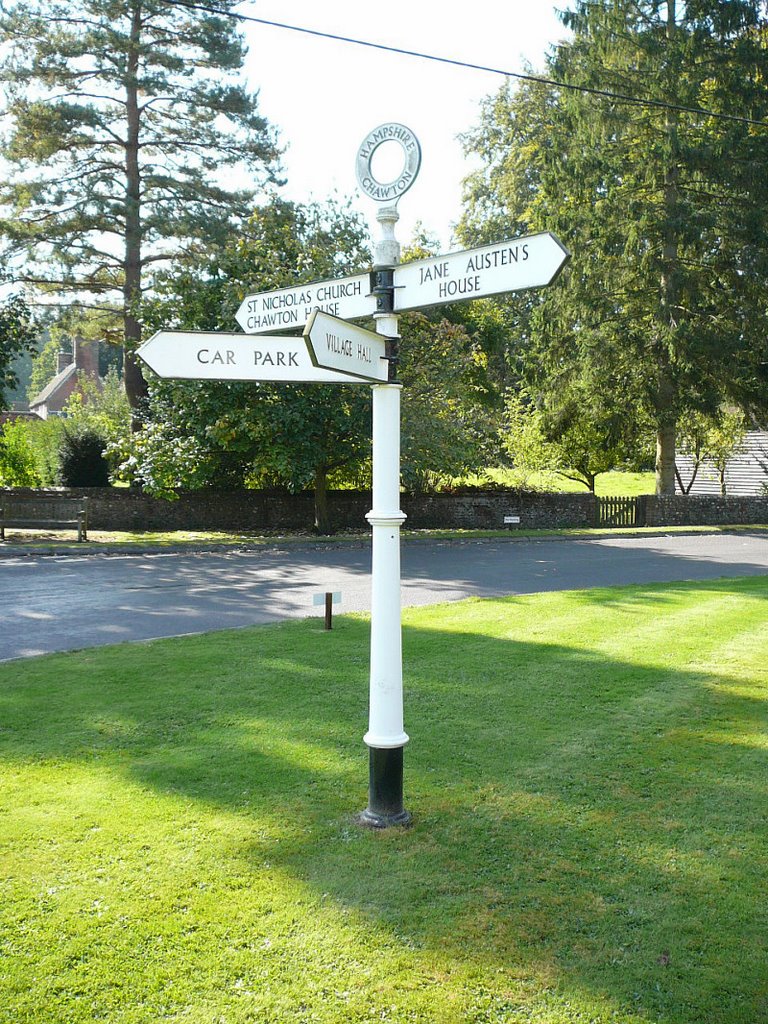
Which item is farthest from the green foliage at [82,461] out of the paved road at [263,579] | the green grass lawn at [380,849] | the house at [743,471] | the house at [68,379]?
the house at [68,379]

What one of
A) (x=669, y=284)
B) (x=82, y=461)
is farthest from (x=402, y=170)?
(x=669, y=284)

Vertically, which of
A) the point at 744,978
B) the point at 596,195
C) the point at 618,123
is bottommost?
the point at 744,978

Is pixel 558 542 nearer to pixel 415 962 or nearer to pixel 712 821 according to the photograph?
pixel 712 821

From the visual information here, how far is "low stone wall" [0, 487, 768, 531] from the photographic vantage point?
2750cm

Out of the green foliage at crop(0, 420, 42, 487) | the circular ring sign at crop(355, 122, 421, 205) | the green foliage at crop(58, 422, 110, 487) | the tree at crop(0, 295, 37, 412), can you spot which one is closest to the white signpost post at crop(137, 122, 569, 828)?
the circular ring sign at crop(355, 122, 421, 205)

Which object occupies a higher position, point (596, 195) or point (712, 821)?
point (596, 195)

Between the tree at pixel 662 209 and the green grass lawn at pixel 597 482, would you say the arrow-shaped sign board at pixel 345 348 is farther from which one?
the tree at pixel 662 209

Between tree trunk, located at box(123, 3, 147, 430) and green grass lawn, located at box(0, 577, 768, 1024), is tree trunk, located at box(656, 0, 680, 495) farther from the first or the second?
green grass lawn, located at box(0, 577, 768, 1024)

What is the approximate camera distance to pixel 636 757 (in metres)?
6.00

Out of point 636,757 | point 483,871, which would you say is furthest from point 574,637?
point 483,871

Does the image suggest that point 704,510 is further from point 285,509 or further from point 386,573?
point 386,573

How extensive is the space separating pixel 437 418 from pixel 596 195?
12902 millimetres

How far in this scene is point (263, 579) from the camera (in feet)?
51.2

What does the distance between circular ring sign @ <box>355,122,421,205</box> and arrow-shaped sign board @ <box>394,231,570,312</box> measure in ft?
1.16
